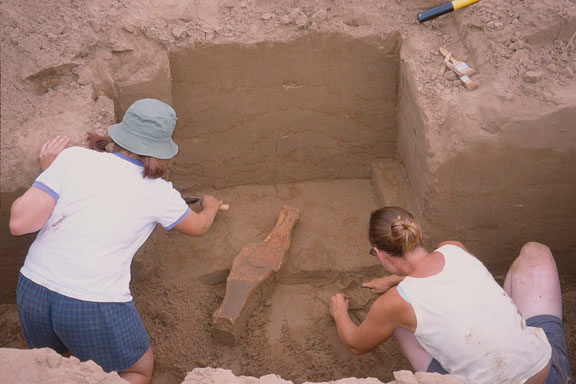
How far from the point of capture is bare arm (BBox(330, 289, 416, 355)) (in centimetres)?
220

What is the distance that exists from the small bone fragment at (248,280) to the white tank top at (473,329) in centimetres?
97

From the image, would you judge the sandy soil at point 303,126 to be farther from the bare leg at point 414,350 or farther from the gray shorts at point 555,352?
the gray shorts at point 555,352

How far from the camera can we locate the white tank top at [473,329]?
2123mm

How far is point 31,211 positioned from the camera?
2.27 metres

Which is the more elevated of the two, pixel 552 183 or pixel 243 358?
pixel 552 183

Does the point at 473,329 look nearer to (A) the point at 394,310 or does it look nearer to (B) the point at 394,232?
(A) the point at 394,310

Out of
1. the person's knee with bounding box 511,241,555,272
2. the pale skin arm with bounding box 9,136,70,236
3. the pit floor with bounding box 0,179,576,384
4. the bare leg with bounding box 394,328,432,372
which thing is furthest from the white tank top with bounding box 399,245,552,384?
the pale skin arm with bounding box 9,136,70,236

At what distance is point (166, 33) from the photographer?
10.4 ft

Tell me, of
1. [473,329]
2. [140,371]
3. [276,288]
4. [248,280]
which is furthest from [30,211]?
[473,329]

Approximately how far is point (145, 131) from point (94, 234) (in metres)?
0.49

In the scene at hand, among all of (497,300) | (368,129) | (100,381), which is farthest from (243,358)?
(368,129)

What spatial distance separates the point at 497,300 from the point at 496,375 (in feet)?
0.91

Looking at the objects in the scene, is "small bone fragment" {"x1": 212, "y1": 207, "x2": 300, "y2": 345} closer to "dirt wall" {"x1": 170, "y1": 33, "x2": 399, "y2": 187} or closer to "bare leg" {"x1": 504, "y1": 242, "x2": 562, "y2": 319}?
"dirt wall" {"x1": 170, "y1": 33, "x2": 399, "y2": 187}

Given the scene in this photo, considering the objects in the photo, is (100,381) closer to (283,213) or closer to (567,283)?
(283,213)
